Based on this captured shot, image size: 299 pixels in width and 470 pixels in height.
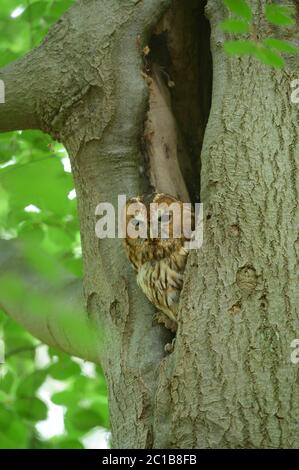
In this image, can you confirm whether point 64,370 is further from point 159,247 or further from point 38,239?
point 159,247

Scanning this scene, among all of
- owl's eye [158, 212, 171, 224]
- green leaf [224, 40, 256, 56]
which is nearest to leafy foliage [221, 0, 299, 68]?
green leaf [224, 40, 256, 56]

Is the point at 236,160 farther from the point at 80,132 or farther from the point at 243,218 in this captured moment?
the point at 80,132

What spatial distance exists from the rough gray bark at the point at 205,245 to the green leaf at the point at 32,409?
1.56 meters

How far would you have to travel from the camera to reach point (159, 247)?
3.43 metres

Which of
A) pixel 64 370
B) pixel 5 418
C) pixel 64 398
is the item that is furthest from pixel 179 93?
pixel 5 418

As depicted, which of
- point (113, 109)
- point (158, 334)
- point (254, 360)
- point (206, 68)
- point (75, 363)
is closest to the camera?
point (254, 360)

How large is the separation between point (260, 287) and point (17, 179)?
6.27ft

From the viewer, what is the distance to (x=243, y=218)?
3.05m

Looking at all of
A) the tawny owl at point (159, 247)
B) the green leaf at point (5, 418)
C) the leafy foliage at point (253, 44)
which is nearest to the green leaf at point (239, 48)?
the leafy foliage at point (253, 44)

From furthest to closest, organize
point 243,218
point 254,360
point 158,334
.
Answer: point 158,334 < point 243,218 < point 254,360

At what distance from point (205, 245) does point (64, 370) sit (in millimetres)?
2218

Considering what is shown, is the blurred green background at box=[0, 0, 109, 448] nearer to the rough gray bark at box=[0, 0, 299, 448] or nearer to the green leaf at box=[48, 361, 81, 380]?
the green leaf at box=[48, 361, 81, 380]

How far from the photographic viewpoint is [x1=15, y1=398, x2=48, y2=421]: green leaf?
484cm

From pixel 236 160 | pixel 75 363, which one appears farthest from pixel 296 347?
pixel 75 363
